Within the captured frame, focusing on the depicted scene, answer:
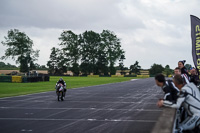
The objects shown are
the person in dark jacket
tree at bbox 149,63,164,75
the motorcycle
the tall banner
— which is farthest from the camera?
tree at bbox 149,63,164,75

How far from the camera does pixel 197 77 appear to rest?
13469mm

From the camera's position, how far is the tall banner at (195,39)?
512 inches

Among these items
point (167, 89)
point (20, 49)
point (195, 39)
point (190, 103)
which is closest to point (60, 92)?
point (195, 39)

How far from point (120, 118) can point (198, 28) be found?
5.75m

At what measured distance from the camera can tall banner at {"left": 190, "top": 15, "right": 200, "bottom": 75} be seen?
13.0 m

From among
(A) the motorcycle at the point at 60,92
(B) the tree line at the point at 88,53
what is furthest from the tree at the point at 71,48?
(A) the motorcycle at the point at 60,92

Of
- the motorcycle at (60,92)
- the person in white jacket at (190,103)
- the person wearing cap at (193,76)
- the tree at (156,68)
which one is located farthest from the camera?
the tree at (156,68)

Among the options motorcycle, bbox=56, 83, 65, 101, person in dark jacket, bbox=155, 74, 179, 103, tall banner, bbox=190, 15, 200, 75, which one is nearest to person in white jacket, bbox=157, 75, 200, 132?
person in dark jacket, bbox=155, 74, 179, 103

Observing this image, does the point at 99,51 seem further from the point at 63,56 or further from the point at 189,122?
the point at 189,122

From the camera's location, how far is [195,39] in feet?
43.5

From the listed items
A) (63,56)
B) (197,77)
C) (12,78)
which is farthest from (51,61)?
(197,77)

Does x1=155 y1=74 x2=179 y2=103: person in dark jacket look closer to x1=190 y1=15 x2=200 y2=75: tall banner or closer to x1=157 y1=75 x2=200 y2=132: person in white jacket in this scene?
x1=157 y1=75 x2=200 y2=132: person in white jacket

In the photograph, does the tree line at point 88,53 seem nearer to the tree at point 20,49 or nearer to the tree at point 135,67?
the tree at point 20,49

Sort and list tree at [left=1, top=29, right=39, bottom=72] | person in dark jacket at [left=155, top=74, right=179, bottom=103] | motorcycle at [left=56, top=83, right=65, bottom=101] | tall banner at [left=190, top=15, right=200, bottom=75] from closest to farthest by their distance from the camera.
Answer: person in dark jacket at [left=155, top=74, right=179, bottom=103] < tall banner at [left=190, top=15, right=200, bottom=75] < motorcycle at [left=56, top=83, right=65, bottom=101] < tree at [left=1, top=29, right=39, bottom=72]
